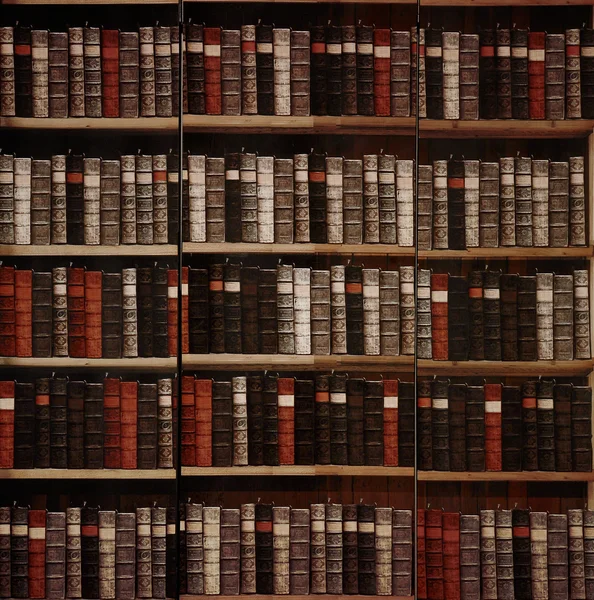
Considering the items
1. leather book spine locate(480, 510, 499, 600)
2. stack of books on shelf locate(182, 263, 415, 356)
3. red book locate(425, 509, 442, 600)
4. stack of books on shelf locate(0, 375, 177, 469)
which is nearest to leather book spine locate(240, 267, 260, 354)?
stack of books on shelf locate(182, 263, 415, 356)

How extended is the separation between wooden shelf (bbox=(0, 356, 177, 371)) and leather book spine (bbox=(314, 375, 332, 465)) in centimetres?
38

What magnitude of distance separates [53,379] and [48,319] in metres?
0.16

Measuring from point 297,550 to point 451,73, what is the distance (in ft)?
4.30

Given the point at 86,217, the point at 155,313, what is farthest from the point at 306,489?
the point at 86,217

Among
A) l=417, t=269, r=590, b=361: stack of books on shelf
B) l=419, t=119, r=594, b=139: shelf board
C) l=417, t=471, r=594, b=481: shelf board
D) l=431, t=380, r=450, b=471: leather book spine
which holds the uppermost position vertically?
l=419, t=119, r=594, b=139: shelf board

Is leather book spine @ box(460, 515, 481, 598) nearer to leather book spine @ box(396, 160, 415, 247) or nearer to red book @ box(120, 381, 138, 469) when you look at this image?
leather book spine @ box(396, 160, 415, 247)

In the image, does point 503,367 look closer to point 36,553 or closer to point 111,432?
point 111,432

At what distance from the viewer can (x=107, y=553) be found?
1936 mm

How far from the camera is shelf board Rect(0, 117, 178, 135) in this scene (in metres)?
1.95

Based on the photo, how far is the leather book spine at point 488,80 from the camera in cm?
199

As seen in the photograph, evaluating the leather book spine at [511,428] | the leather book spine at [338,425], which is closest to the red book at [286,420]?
the leather book spine at [338,425]

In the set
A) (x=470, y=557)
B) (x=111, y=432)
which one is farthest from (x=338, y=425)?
(x=111, y=432)

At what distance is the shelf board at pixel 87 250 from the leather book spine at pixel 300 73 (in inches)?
19.4

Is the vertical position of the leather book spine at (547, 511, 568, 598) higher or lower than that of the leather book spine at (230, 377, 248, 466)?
lower
